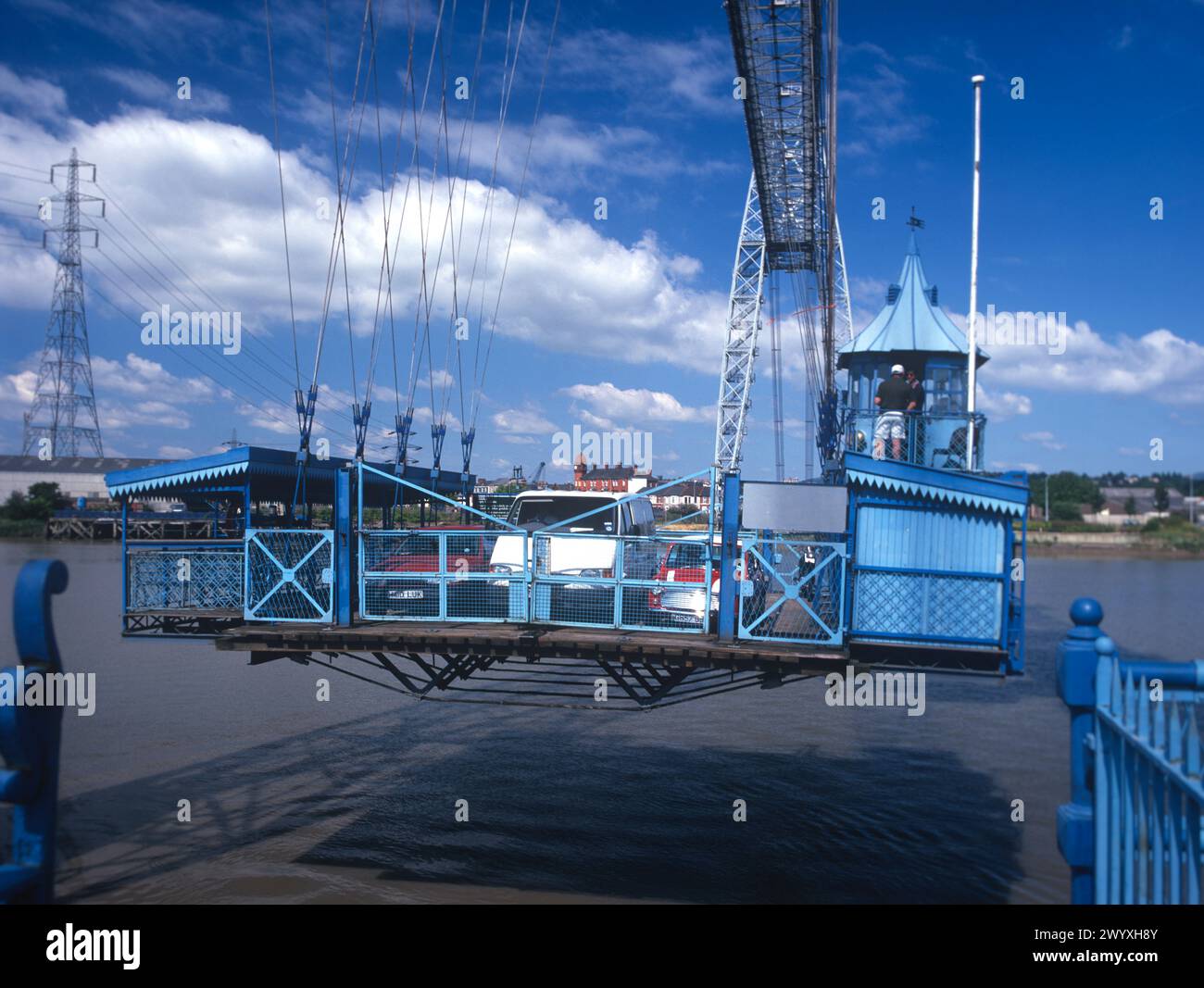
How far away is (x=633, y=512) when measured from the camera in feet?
47.2

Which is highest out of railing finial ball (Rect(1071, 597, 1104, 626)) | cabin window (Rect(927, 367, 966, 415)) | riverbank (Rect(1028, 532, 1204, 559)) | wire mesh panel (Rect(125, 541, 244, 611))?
cabin window (Rect(927, 367, 966, 415))

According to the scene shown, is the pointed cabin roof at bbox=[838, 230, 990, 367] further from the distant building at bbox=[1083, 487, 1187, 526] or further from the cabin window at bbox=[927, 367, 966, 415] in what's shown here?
the distant building at bbox=[1083, 487, 1187, 526]

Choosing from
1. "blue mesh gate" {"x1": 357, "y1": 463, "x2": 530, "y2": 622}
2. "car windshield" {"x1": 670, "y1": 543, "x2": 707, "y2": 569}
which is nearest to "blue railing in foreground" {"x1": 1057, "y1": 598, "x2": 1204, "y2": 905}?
"car windshield" {"x1": 670, "y1": 543, "x2": 707, "y2": 569}

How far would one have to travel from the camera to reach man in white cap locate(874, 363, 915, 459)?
1264cm

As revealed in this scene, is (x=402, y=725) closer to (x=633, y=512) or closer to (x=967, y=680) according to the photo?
(x=633, y=512)

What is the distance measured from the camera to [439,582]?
8.76m

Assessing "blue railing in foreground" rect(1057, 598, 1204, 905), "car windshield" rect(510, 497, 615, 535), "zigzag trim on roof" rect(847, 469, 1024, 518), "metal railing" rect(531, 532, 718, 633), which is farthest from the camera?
"car windshield" rect(510, 497, 615, 535)

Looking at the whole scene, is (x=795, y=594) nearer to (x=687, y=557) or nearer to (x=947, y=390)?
(x=687, y=557)

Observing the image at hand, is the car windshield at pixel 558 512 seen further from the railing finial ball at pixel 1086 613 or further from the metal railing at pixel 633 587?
the railing finial ball at pixel 1086 613

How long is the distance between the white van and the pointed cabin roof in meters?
6.10

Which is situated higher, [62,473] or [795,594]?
[62,473]

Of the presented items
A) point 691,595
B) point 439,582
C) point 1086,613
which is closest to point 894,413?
point 691,595

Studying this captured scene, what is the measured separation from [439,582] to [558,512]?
476cm

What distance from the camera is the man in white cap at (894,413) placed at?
12641mm
